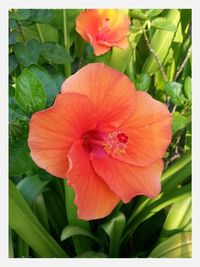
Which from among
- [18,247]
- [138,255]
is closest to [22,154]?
[18,247]

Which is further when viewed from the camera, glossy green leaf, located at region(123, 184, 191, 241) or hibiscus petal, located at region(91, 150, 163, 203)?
glossy green leaf, located at region(123, 184, 191, 241)

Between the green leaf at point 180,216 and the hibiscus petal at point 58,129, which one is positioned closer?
the hibiscus petal at point 58,129

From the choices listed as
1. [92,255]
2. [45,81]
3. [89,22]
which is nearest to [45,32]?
[89,22]

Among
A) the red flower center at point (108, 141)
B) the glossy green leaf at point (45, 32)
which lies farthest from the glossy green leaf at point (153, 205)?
the glossy green leaf at point (45, 32)

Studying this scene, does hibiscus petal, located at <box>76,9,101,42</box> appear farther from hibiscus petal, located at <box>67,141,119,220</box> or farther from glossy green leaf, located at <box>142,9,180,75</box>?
hibiscus petal, located at <box>67,141,119,220</box>

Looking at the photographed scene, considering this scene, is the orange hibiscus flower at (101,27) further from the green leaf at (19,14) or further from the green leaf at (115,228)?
the green leaf at (115,228)

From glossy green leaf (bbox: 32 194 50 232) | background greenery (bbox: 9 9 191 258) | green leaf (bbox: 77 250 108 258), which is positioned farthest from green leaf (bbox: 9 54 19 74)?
green leaf (bbox: 77 250 108 258)
